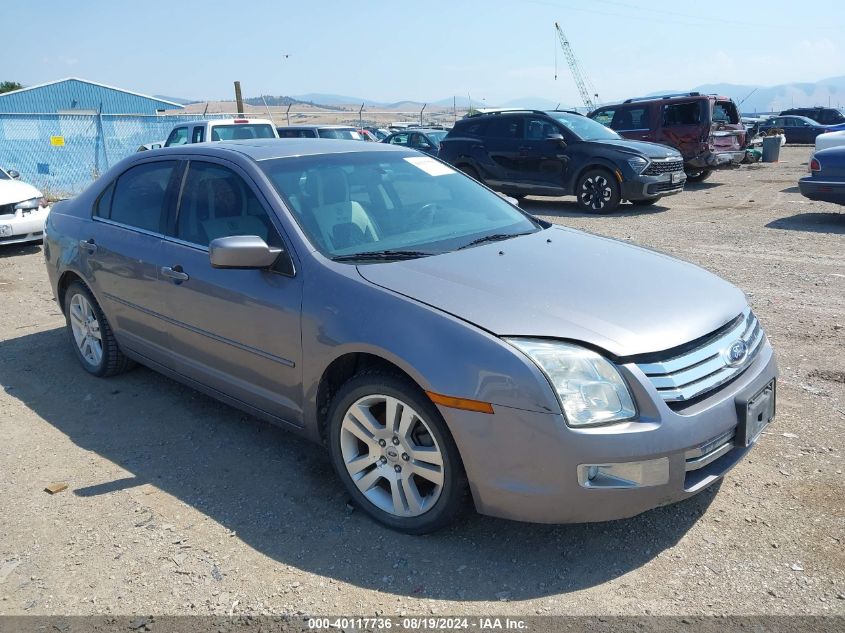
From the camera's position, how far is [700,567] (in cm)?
290

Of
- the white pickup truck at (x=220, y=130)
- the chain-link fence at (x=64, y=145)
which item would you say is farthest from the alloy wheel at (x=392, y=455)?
the chain-link fence at (x=64, y=145)

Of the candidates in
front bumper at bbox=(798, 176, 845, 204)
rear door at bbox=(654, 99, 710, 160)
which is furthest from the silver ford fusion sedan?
rear door at bbox=(654, 99, 710, 160)

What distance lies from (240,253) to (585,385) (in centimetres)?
170

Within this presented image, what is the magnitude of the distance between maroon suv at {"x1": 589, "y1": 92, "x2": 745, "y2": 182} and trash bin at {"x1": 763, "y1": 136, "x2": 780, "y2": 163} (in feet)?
19.1

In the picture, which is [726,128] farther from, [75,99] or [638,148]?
[75,99]

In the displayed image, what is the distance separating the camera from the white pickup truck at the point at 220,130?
13828mm

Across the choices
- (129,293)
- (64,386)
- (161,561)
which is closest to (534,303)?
(161,561)

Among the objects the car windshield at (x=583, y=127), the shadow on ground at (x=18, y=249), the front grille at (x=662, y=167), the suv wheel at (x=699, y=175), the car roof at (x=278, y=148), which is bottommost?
the shadow on ground at (x=18, y=249)

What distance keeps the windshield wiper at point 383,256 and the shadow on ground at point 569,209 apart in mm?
9128

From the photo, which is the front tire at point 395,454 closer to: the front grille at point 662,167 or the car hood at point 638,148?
the front grille at point 662,167

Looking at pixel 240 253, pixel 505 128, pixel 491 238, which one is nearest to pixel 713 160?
pixel 505 128

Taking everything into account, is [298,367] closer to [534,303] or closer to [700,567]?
[534,303]

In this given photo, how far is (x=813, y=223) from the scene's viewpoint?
10609 millimetres

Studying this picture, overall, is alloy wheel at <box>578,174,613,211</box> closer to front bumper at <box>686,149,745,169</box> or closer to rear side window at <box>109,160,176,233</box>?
front bumper at <box>686,149,745,169</box>
